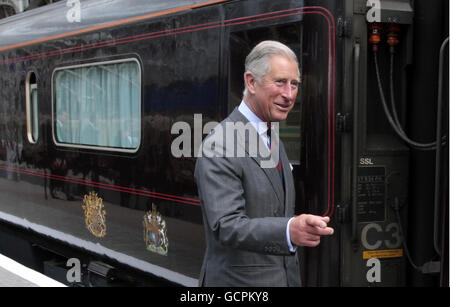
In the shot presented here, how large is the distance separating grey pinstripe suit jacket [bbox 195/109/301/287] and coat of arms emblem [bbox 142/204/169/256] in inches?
101

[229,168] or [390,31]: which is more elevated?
[390,31]

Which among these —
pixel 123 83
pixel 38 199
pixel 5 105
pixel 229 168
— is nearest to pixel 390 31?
pixel 229 168

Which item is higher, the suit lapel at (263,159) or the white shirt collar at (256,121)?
the white shirt collar at (256,121)

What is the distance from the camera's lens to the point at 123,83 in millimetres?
5508

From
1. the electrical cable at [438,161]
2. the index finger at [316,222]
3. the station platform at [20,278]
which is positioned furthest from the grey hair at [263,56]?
the station platform at [20,278]

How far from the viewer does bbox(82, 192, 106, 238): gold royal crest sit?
229 inches

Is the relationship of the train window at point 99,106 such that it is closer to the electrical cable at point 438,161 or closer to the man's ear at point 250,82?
the electrical cable at point 438,161

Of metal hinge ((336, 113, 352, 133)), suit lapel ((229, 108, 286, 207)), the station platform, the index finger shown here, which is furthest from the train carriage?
the index finger

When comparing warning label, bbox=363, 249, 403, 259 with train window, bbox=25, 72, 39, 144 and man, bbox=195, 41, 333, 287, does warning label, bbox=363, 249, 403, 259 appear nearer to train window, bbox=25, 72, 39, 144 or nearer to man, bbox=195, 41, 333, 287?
man, bbox=195, 41, 333, 287

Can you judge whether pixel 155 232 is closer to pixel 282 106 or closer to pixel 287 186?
pixel 287 186

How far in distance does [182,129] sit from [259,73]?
8.24 ft

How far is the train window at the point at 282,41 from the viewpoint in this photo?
13.1 feet

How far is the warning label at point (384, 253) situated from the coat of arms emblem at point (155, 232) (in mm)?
1711

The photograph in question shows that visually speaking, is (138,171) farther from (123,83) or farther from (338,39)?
(338,39)
